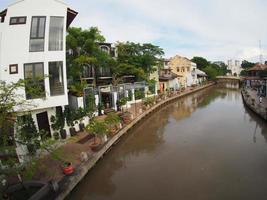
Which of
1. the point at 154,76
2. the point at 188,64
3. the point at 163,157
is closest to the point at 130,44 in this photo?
the point at 154,76

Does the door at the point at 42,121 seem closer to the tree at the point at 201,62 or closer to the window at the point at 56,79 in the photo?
the window at the point at 56,79

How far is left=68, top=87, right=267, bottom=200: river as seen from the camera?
11039 millimetres

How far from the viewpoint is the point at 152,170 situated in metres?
13.7

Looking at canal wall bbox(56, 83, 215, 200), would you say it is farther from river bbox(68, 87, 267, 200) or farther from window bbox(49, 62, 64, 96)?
window bbox(49, 62, 64, 96)

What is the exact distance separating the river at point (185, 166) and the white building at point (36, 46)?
6134 mm

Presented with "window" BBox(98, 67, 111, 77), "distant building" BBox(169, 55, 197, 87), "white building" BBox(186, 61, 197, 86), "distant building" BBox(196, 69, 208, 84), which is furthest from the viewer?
"distant building" BBox(196, 69, 208, 84)

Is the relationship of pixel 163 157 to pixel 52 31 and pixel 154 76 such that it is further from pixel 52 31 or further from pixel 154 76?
pixel 154 76

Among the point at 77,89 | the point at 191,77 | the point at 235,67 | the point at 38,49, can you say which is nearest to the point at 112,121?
the point at 77,89

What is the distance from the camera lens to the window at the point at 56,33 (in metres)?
15.5

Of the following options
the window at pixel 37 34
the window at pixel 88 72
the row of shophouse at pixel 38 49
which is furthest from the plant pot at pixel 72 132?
the window at pixel 88 72

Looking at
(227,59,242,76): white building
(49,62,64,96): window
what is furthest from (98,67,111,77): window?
(227,59,242,76): white building

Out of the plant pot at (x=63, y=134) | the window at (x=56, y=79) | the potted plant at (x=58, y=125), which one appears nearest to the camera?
the window at (x=56, y=79)

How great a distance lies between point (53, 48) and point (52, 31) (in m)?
1.14

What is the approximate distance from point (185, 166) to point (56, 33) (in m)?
12.2
